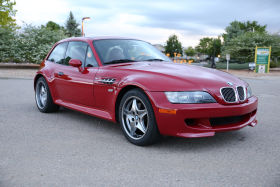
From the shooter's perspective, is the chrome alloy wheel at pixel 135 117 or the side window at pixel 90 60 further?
the side window at pixel 90 60

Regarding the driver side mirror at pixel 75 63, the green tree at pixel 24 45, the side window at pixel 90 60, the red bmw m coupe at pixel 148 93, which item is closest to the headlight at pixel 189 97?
the red bmw m coupe at pixel 148 93

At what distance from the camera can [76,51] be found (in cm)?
524

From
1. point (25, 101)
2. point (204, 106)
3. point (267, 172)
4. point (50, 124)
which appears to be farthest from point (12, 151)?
point (25, 101)

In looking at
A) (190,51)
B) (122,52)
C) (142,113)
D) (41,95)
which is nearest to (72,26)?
(41,95)

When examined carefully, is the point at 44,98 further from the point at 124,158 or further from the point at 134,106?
the point at 124,158

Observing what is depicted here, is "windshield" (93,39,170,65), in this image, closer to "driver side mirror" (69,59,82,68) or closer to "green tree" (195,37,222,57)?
"driver side mirror" (69,59,82,68)

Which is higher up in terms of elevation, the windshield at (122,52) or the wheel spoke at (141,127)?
the windshield at (122,52)

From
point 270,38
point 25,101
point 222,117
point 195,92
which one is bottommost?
point 25,101

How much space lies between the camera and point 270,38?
96.3 feet

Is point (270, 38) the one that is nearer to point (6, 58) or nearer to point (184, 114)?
point (6, 58)

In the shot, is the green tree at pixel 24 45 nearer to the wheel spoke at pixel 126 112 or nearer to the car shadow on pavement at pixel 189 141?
the car shadow on pavement at pixel 189 141

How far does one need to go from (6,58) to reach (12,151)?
1996 centimetres

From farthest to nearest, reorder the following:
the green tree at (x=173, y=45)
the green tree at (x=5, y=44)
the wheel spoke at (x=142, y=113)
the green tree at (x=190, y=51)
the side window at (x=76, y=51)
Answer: the green tree at (x=190, y=51)
the green tree at (x=173, y=45)
the green tree at (x=5, y=44)
the side window at (x=76, y=51)
the wheel spoke at (x=142, y=113)

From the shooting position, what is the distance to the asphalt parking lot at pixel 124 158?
9.12 feet
